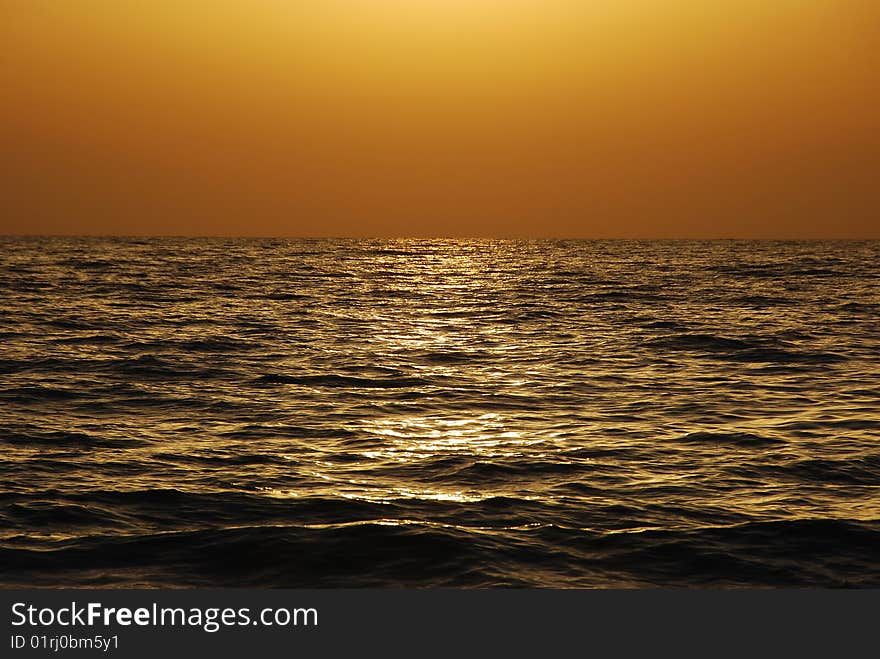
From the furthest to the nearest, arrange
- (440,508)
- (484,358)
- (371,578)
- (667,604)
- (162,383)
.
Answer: (484,358), (162,383), (440,508), (371,578), (667,604)

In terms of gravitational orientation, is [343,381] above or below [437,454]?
above

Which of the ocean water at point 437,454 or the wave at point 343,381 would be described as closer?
the ocean water at point 437,454

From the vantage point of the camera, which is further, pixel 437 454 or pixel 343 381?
pixel 343 381

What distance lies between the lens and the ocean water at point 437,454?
11.5 metres

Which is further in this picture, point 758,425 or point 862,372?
point 862,372

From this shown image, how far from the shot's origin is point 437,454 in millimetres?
16859

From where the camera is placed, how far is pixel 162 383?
23938 mm

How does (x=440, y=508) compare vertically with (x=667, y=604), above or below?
below

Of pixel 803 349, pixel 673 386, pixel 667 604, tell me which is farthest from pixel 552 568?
pixel 803 349

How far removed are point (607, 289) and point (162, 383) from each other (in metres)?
44.6

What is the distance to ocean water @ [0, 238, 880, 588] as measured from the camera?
11.5m

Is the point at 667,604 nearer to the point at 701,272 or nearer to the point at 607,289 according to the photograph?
the point at 607,289

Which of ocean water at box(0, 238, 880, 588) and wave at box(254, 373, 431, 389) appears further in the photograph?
wave at box(254, 373, 431, 389)

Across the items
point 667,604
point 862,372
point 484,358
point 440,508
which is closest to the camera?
point 667,604
